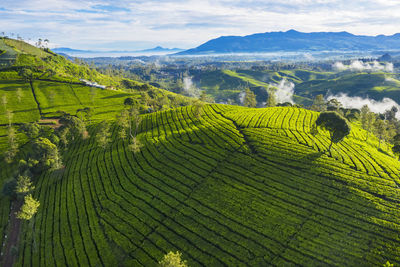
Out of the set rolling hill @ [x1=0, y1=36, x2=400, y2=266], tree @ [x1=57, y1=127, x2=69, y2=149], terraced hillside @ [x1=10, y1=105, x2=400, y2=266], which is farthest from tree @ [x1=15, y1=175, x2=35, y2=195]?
tree @ [x1=57, y1=127, x2=69, y2=149]

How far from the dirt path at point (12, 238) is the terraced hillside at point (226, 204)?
2.32 m

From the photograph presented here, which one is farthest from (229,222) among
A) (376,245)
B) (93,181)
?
(93,181)

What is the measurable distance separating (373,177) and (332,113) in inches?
862

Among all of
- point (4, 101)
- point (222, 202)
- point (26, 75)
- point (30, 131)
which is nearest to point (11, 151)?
point (30, 131)

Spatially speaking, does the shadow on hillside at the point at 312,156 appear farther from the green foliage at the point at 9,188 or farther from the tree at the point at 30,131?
the tree at the point at 30,131

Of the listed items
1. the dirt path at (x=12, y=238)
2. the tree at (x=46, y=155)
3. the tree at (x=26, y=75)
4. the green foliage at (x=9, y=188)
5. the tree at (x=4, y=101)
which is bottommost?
the dirt path at (x=12, y=238)

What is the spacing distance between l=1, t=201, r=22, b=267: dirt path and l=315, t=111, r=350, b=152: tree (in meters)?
91.0

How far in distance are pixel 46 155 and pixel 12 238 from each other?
1429 inches

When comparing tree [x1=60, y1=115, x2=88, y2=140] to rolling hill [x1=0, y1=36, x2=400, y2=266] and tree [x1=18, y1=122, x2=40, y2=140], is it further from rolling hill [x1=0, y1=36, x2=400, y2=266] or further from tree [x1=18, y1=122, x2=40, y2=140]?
rolling hill [x1=0, y1=36, x2=400, y2=266]

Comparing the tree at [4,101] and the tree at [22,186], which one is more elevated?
the tree at [4,101]

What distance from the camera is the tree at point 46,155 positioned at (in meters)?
85.9

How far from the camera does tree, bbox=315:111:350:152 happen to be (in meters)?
67.2

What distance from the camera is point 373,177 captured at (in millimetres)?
58188

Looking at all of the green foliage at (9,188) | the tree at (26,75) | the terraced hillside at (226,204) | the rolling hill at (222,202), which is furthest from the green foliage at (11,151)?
the tree at (26,75)
